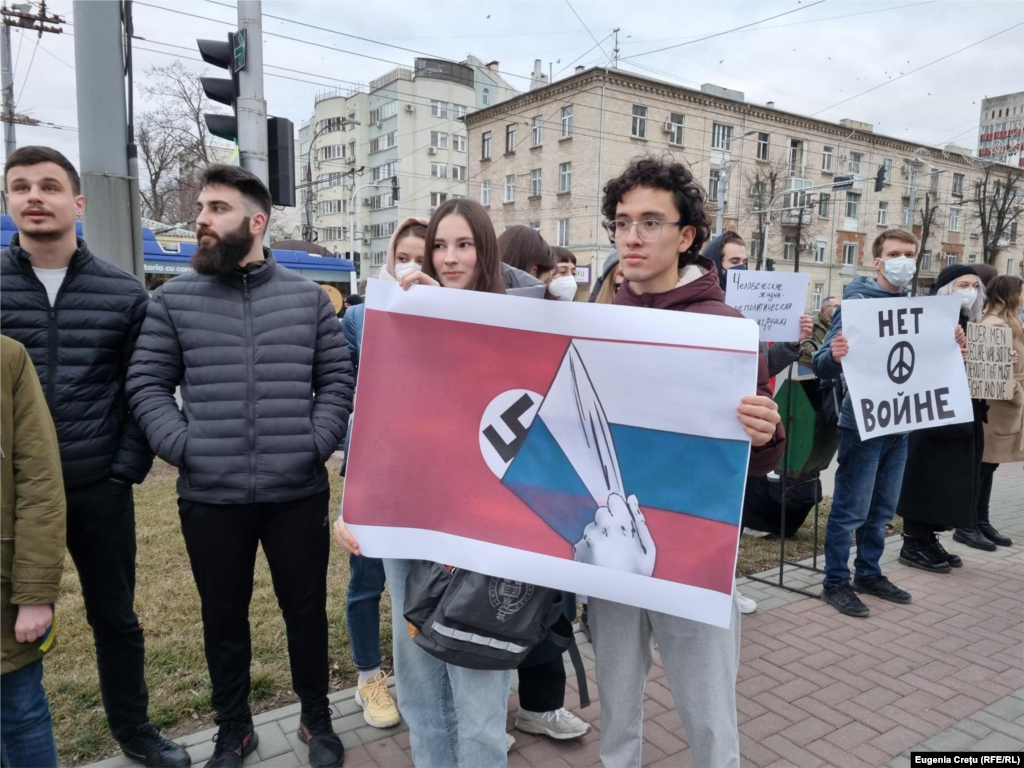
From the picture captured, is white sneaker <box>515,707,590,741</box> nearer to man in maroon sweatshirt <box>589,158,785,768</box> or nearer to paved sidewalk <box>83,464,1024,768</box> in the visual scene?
paved sidewalk <box>83,464,1024,768</box>

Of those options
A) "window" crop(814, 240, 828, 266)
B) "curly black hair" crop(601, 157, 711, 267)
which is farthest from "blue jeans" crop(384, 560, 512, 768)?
"window" crop(814, 240, 828, 266)

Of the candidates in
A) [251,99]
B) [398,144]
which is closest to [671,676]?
[251,99]

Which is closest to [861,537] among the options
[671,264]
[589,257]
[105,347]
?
[671,264]

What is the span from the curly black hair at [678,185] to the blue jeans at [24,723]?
2.48 meters

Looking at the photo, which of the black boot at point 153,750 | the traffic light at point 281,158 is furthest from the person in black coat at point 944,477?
the traffic light at point 281,158

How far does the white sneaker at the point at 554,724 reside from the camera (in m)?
2.95

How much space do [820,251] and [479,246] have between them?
157ft

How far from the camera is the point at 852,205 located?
46.0 m

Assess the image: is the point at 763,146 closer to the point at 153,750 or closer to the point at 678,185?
the point at 678,185

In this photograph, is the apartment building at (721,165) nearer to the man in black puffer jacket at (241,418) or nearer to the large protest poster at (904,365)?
the large protest poster at (904,365)

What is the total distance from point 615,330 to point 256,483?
4.89 ft

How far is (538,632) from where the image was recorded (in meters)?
2.03

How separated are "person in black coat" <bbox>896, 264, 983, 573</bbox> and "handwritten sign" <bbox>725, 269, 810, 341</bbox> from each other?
1308 mm

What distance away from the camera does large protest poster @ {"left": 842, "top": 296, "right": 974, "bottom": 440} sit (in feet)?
13.3
